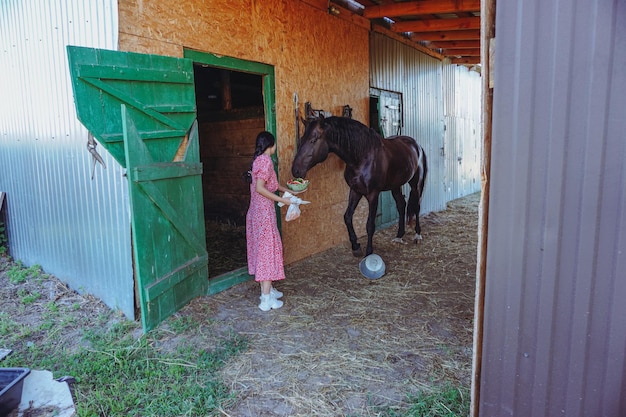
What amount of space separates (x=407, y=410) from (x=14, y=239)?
5.57 meters

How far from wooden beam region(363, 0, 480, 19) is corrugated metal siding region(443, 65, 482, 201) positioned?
4.13m

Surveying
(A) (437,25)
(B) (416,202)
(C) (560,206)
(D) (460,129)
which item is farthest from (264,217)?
(D) (460,129)

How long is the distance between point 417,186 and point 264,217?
415 centimetres

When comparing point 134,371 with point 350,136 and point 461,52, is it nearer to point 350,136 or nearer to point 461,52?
point 350,136

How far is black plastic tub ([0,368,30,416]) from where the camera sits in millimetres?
2119

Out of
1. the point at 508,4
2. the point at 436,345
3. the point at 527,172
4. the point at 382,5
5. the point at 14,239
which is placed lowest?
the point at 436,345

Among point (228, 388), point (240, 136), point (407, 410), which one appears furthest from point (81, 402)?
point (240, 136)

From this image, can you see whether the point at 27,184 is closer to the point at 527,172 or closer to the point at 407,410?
the point at 407,410

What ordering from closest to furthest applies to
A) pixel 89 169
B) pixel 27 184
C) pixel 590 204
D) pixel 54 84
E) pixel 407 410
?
pixel 590 204 < pixel 407 410 < pixel 89 169 < pixel 54 84 < pixel 27 184

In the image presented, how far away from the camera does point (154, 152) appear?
10.9 ft

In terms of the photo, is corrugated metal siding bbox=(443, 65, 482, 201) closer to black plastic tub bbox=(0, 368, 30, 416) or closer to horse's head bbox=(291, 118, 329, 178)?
horse's head bbox=(291, 118, 329, 178)

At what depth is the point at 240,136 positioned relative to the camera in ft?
22.8

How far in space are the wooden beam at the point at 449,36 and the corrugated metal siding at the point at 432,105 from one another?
0.91 ft

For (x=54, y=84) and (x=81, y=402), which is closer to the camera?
(x=81, y=402)
